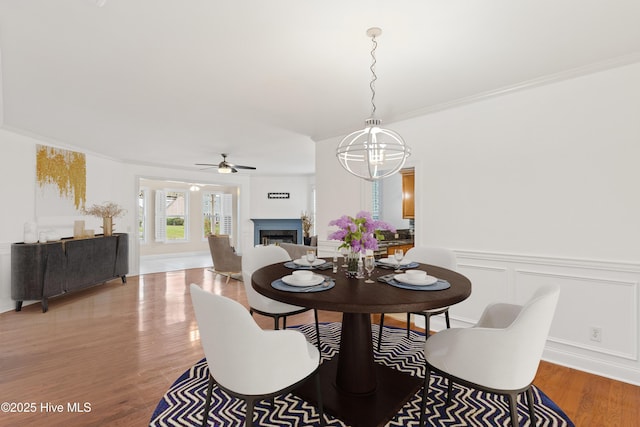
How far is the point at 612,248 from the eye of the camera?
2.53 meters

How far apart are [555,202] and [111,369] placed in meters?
3.97

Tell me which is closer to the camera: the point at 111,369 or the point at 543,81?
the point at 111,369

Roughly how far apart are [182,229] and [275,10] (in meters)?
9.15

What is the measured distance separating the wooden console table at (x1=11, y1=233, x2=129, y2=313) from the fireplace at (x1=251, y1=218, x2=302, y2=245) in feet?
12.7

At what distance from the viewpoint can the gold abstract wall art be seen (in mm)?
4762

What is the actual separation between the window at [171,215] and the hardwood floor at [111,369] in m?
5.11

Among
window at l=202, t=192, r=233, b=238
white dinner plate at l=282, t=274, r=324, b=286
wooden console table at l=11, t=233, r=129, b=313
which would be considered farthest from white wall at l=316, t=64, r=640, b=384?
window at l=202, t=192, r=233, b=238

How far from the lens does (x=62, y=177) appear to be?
5105mm

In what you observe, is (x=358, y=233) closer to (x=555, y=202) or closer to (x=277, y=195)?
(x=555, y=202)

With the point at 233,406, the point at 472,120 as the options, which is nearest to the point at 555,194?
the point at 472,120

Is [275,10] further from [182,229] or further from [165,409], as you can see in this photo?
[182,229]

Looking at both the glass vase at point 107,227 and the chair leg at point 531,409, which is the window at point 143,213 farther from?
the chair leg at point 531,409

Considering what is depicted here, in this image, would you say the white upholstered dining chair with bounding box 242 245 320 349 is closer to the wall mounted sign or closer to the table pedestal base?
the table pedestal base

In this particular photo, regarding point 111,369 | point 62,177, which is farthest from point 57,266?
point 111,369
